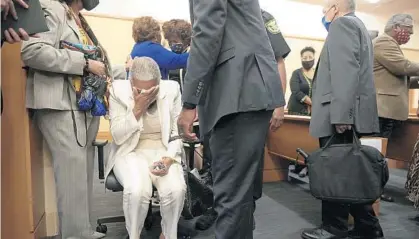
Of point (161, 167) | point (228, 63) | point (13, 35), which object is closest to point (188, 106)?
point (228, 63)

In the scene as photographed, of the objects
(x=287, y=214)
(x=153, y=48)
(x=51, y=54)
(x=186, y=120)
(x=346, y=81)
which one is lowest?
(x=287, y=214)

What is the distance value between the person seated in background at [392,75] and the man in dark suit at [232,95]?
5.72 feet

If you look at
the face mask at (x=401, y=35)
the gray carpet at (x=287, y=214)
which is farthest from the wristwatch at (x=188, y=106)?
the face mask at (x=401, y=35)

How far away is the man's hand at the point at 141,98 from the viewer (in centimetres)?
184

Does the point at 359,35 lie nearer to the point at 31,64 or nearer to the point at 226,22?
the point at 226,22

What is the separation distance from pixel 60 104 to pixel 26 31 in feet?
1.63

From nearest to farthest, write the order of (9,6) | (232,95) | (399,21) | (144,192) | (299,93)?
1. (9,6)
2. (232,95)
3. (144,192)
4. (399,21)
5. (299,93)

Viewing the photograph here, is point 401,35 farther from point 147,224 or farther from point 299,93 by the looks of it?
point 147,224

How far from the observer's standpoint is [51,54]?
5.06ft

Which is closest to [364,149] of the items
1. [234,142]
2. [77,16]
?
[234,142]

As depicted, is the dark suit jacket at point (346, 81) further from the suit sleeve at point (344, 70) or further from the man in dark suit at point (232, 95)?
the man in dark suit at point (232, 95)

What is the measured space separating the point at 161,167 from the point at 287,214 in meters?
1.09

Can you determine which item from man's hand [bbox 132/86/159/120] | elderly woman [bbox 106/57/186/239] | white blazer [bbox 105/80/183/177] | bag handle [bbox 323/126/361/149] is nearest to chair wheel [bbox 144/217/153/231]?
elderly woman [bbox 106/57/186/239]

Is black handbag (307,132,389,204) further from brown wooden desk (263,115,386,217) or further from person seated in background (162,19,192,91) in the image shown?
person seated in background (162,19,192,91)
